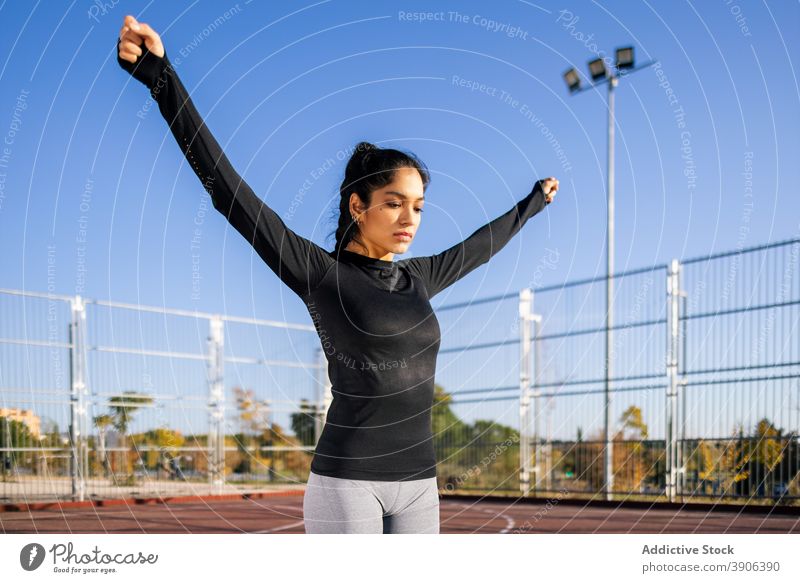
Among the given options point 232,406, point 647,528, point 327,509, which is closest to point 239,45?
point 327,509

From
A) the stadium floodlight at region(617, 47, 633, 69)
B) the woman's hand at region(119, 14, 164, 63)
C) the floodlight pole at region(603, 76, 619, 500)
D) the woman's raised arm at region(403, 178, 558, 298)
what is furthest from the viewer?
the floodlight pole at region(603, 76, 619, 500)

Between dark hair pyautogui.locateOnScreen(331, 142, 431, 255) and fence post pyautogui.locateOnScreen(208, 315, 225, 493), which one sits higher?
dark hair pyautogui.locateOnScreen(331, 142, 431, 255)

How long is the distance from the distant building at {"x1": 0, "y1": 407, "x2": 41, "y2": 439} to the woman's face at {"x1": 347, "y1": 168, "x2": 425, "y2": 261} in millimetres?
10491

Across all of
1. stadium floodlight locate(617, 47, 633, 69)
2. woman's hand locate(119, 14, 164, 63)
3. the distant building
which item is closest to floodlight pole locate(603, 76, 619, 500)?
stadium floodlight locate(617, 47, 633, 69)

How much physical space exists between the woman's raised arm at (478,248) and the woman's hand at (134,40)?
112 cm

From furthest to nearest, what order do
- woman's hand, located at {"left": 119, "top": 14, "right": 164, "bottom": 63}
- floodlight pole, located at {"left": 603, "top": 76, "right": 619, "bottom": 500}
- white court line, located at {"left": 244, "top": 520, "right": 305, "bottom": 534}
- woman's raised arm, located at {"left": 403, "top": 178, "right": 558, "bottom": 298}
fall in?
floodlight pole, located at {"left": 603, "top": 76, "right": 619, "bottom": 500}
white court line, located at {"left": 244, "top": 520, "right": 305, "bottom": 534}
woman's raised arm, located at {"left": 403, "top": 178, "right": 558, "bottom": 298}
woman's hand, located at {"left": 119, "top": 14, "right": 164, "bottom": 63}

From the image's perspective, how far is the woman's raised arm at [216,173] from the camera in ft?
8.27

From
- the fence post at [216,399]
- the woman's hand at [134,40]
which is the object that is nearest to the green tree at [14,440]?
the fence post at [216,399]

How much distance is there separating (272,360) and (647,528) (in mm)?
9431

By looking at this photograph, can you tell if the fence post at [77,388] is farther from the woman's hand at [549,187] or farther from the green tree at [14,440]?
the woman's hand at [549,187]

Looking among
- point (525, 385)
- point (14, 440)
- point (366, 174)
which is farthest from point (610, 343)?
point (366, 174)

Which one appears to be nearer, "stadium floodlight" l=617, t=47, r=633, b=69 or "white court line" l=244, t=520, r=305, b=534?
"stadium floodlight" l=617, t=47, r=633, b=69

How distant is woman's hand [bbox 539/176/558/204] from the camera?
3.67 meters

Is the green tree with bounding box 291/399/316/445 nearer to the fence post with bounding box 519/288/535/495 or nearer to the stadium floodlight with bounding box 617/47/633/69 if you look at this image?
the fence post with bounding box 519/288/535/495
